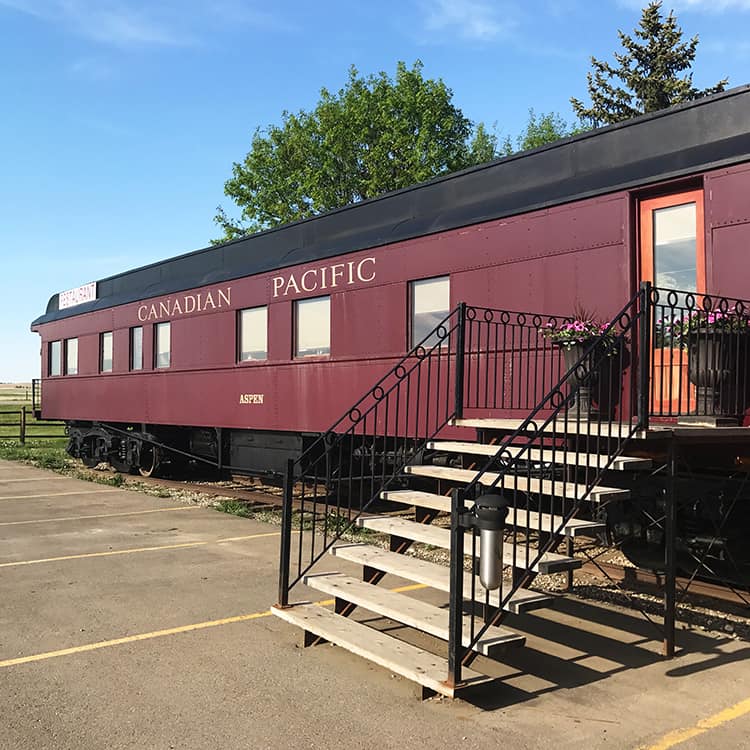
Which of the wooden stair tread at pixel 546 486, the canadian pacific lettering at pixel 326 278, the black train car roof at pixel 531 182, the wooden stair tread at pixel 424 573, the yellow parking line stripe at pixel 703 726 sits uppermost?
the black train car roof at pixel 531 182

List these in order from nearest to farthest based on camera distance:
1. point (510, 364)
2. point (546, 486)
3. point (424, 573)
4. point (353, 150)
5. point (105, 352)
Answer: point (424, 573) < point (546, 486) < point (510, 364) < point (105, 352) < point (353, 150)

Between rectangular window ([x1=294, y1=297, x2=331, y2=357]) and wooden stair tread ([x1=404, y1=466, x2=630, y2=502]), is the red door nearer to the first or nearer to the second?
wooden stair tread ([x1=404, y1=466, x2=630, y2=502])

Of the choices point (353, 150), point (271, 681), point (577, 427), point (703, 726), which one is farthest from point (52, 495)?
point (353, 150)

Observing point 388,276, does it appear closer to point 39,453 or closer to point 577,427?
point 577,427

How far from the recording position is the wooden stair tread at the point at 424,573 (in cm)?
424

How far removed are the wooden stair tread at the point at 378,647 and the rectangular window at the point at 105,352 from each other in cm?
1079

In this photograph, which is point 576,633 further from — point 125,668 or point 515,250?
point 515,250

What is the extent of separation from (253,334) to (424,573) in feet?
21.5

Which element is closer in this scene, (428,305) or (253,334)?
(428,305)

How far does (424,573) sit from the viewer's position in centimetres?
472

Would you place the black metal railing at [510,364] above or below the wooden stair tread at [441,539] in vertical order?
above

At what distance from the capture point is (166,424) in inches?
512

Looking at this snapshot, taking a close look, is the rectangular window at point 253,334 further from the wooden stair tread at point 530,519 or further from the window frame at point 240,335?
the wooden stair tread at point 530,519

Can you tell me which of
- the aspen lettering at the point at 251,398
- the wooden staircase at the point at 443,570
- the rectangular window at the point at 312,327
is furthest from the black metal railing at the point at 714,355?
the aspen lettering at the point at 251,398
